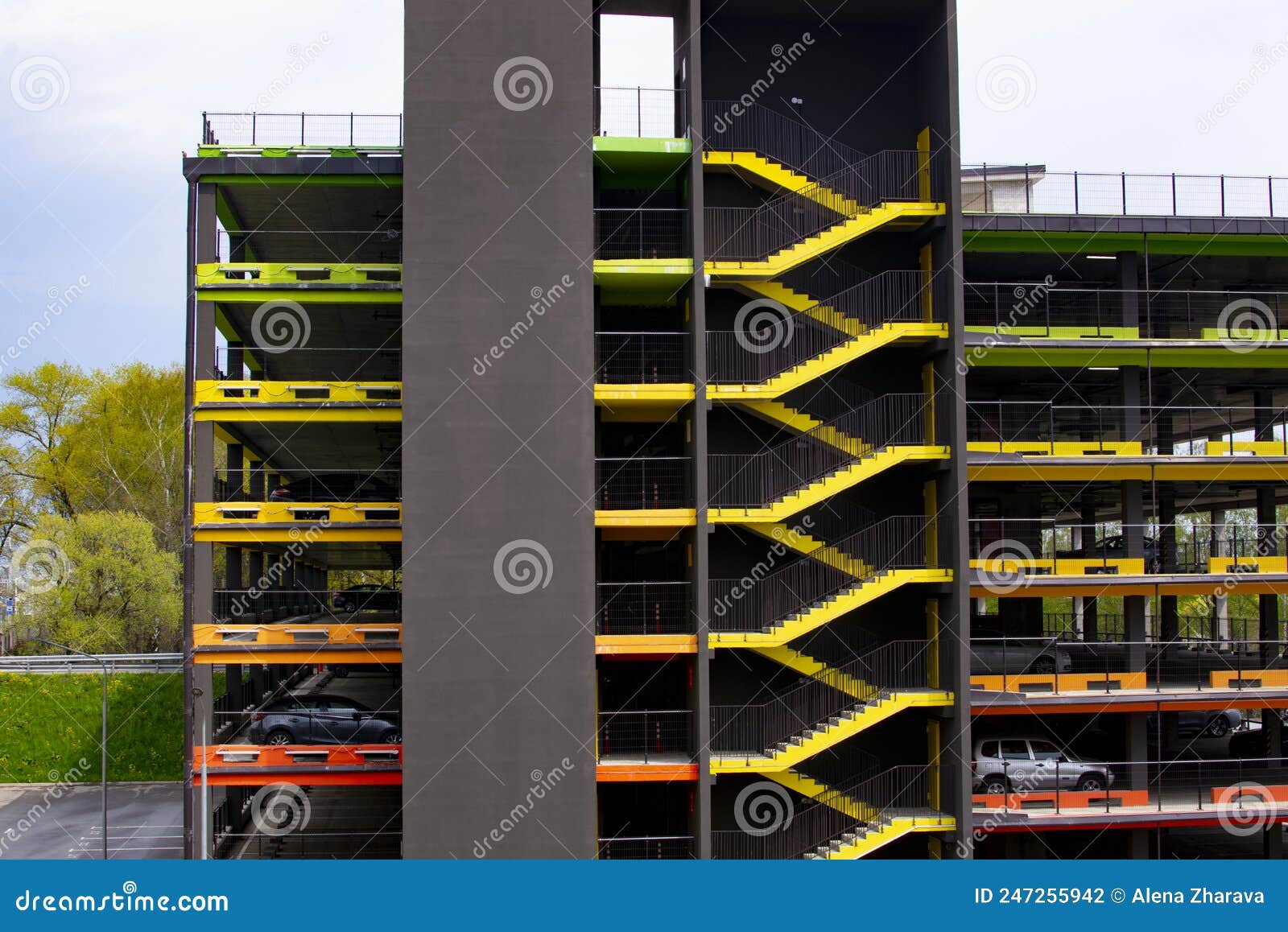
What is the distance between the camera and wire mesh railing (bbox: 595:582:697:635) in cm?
2341

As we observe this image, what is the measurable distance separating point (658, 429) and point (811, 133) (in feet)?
27.2

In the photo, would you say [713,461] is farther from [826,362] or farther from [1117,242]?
[1117,242]

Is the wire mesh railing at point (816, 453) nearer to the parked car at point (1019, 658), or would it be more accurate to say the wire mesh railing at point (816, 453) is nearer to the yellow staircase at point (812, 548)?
the yellow staircase at point (812, 548)

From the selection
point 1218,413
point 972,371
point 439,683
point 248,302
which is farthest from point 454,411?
point 1218,413

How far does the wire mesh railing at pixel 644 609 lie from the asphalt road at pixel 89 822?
14.1m

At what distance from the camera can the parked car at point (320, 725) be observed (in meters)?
26.4

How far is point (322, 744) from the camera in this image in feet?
84.4

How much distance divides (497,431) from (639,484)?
4.64 meters

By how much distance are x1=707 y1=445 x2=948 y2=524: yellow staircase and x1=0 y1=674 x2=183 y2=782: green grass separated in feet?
85.4

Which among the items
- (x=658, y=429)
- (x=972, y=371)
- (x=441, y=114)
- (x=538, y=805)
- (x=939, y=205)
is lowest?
(x=538, y=805)

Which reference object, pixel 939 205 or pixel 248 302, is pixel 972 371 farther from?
pixel 248 302

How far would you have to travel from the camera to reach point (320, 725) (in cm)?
2717

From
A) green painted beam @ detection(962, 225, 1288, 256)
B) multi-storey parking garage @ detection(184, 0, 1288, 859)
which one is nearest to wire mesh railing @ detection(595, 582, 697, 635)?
A: multi-storey parking garage @ detection(184, 0, 1288, 859)

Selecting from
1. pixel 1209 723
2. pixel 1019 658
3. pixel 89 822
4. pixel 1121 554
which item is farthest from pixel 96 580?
pixel 1209 723
